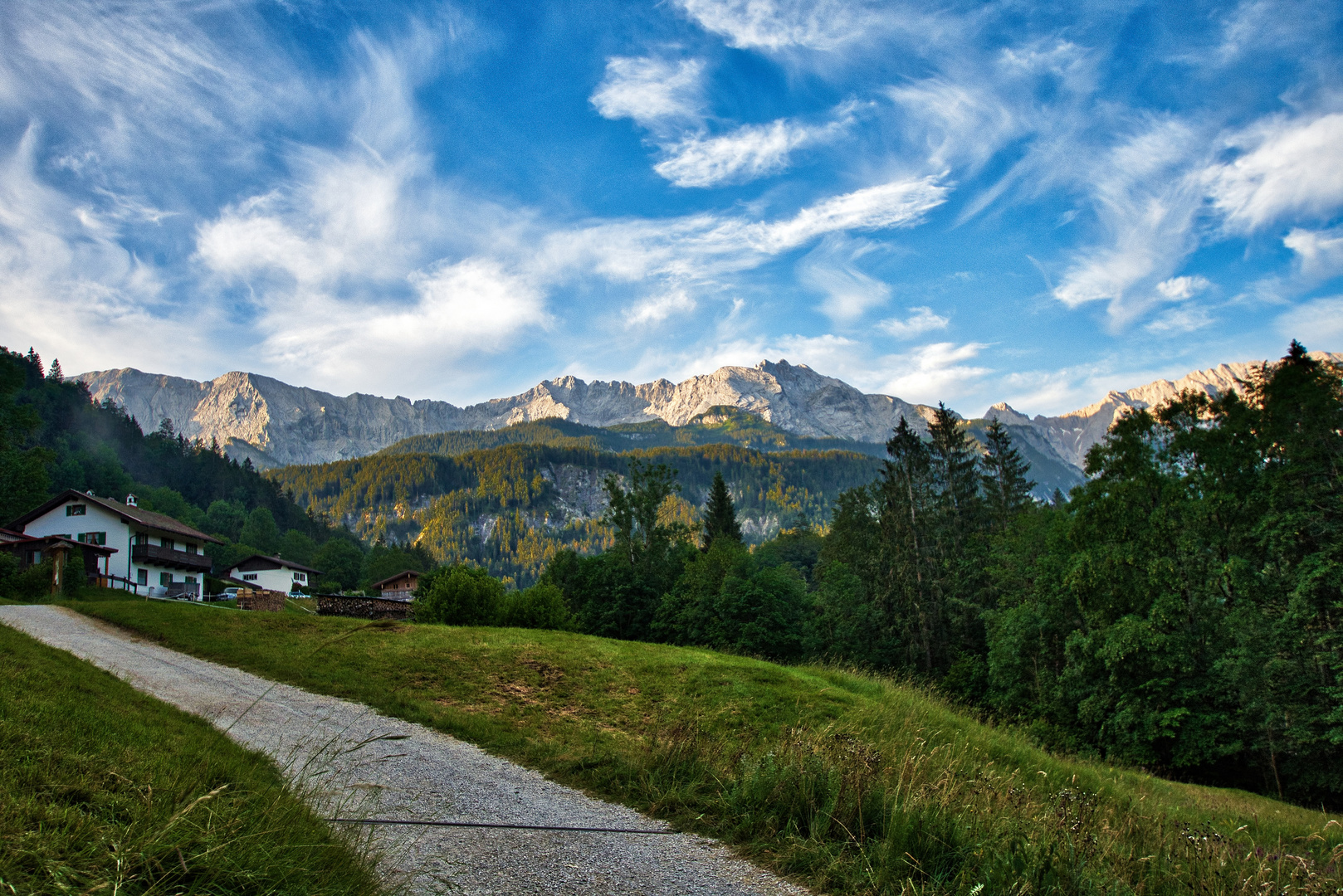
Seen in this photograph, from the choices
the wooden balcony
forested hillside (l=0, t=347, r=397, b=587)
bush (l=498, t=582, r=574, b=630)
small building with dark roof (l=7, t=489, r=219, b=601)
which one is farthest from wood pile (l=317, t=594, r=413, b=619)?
the wooden balcony

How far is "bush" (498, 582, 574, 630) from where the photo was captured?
34.2 metres

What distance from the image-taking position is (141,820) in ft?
13.0

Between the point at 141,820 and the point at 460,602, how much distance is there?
98.1ft

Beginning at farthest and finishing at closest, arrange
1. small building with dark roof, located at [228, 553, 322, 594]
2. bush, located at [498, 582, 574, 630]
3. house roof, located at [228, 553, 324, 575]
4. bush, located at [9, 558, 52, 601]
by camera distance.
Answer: house roof, located at [228, 553, 324, 575] < small building with dark roof, located at [228, 553, 322, 594] < bush, located at [9, 558, 52, 601] < bush, located at [498, 582, 574, 630]

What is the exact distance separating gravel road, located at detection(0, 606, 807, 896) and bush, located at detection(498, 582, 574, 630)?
67.1 feet

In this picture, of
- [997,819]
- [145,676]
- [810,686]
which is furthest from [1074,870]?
[145,676]

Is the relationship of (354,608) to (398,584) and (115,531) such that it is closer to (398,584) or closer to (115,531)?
(115,531)

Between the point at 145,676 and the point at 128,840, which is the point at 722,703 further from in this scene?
the point at 128,840

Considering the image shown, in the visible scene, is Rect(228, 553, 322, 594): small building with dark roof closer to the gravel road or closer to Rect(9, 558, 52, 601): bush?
Rect(9, 558, 52, 601): bush

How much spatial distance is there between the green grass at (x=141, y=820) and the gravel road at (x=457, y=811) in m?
0.46

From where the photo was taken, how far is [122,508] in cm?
5772

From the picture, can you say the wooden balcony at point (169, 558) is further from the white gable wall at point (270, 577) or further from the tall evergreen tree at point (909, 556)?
the tall evergreen tree at point (909, 556)

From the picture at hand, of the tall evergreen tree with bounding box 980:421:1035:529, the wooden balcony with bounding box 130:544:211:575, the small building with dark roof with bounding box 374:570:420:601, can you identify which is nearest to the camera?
the tall evergreen tree with bounding box 980:421:1035:529

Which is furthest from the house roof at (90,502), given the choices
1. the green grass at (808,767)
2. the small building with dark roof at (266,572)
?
the green grass at (808,767)
